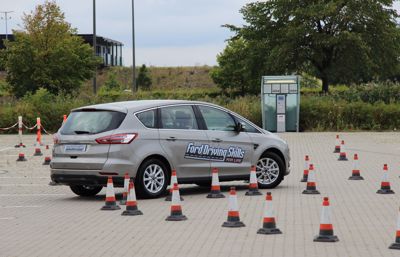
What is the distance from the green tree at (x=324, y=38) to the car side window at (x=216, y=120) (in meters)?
40.4

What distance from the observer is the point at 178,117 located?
1467 centimetres

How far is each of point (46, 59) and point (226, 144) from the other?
45.3 meters

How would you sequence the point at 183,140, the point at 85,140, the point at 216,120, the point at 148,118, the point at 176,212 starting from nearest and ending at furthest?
the point at 176,212 < the point at 85,140 < the point at 148,118 < the point at 183,140 < the point at 216,120

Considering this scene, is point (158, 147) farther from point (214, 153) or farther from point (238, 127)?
point (238, 127)

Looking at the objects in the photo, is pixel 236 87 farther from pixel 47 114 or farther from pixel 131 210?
pixel 131 210

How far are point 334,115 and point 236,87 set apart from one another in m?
36.5

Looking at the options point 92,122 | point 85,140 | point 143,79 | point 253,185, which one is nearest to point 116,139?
point 85,140

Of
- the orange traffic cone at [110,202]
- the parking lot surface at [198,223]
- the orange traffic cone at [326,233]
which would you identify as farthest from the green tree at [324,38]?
the orange traffic cone at [326,233]

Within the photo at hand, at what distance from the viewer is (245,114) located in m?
39.2

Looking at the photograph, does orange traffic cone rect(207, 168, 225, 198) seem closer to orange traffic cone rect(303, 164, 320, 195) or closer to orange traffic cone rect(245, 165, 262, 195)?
orange traffic cone rect(245, 165, 262, 195)

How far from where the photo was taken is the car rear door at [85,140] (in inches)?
536

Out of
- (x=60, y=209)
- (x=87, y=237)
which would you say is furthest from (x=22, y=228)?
(x=60, y=209)

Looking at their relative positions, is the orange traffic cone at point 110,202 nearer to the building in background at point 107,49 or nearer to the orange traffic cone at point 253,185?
the orange traffic cone at point 253,185

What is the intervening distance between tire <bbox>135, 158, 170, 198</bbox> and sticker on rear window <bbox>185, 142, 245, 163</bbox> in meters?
0.58
